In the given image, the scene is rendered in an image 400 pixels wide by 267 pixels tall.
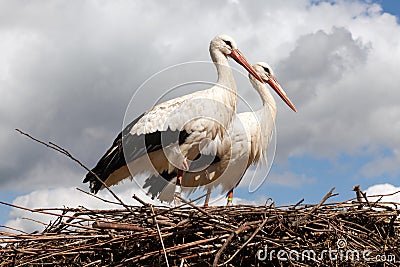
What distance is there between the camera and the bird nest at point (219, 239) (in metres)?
3.32

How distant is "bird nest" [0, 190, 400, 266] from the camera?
332cm

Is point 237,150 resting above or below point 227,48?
below

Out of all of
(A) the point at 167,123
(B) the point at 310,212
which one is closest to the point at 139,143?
(A) the point at 167,123

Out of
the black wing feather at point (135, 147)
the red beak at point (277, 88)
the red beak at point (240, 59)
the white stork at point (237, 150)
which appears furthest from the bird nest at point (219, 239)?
the red beak at point (277, 88)

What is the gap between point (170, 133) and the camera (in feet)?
21.6

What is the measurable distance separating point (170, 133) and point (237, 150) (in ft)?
2.86

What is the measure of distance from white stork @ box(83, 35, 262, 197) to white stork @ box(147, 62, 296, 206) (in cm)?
21

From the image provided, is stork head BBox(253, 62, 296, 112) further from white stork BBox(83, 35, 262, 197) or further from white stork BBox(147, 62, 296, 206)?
white stork BBox(83, 35, 262, 197)

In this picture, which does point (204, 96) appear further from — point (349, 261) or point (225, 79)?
point (349, 261)

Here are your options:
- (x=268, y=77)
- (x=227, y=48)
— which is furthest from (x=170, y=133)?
(x=268, y=77)

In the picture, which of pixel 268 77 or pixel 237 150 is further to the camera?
pixel 268 77

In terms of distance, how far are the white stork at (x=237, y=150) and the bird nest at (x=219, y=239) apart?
124 inches

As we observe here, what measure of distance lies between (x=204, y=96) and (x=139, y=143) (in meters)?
0.86

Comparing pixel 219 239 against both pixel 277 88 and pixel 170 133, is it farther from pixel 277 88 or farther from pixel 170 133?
pixel 277 88
